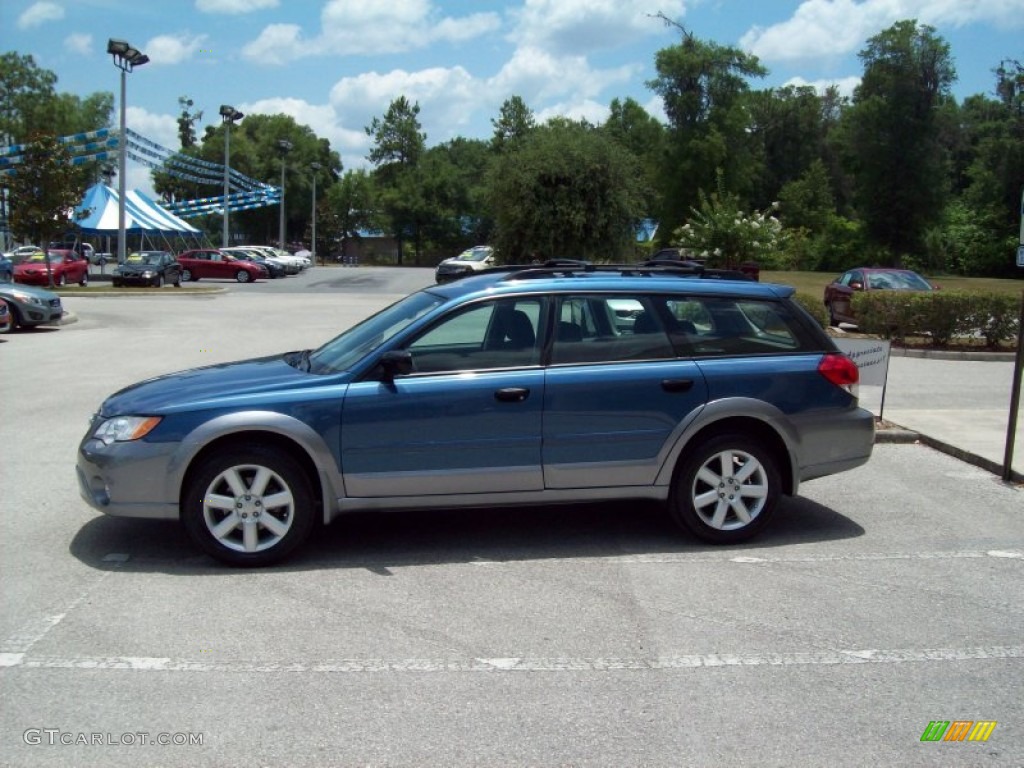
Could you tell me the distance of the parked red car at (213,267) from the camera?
157ft

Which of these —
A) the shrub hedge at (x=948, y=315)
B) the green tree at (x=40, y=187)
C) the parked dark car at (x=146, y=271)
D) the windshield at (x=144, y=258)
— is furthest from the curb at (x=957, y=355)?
the windshield at (x=144, y=258)

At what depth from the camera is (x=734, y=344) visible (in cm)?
629

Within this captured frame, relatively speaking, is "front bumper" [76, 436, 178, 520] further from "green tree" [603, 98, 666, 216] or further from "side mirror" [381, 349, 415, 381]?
"green tree" [603, 98, 666, 216]

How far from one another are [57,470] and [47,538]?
1.99 m

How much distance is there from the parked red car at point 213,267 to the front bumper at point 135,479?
145 feet

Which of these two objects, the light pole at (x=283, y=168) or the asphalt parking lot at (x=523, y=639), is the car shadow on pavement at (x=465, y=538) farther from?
the light pole at (x=283, y=168)

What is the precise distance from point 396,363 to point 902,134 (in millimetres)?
58742

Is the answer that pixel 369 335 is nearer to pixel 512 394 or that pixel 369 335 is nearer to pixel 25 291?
pixel 512 394

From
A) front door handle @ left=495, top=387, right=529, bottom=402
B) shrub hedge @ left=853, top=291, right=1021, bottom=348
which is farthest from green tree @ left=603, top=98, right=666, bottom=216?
front door handle @ left=495, top=387, right=529, bottom=402

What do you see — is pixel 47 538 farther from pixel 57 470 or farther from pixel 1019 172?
pixel 1019 172

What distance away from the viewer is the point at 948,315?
57.6ft

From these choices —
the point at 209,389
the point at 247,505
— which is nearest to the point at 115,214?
the point at 209,389

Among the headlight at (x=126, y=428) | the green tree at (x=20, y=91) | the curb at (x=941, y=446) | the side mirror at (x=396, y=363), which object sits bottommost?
the curb at (x=941, y=446)

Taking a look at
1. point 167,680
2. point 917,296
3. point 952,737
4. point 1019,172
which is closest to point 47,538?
point 167,680
